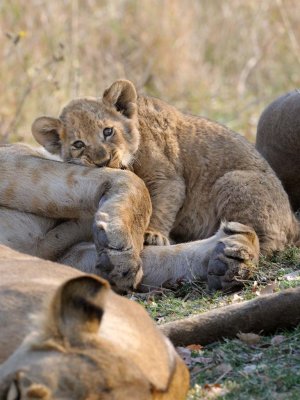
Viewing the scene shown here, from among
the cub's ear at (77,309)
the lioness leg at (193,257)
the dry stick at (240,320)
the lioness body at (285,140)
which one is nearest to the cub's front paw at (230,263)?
the lioness leg at (193,257)

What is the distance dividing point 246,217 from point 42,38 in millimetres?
5652

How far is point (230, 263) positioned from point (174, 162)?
1076 mm

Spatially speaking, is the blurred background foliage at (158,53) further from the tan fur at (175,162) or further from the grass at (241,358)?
the grass at (241,358)

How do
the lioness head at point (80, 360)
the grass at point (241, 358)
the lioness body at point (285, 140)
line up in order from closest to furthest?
the lioness head at point (80, 360) < the grass at point (241, 358) < the lioness body at point (285, 140)

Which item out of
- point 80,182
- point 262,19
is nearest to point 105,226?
point 80,182

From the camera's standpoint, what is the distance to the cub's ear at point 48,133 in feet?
18.6

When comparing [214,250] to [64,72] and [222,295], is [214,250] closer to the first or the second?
[222,295]

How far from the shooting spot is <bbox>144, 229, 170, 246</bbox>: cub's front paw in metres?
5.27

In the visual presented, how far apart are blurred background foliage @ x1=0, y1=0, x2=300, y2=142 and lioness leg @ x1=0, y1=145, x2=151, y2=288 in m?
4.08

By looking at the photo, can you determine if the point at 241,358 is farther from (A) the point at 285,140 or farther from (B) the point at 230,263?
(A) the point at 285,140

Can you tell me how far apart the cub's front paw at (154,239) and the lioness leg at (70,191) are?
17 cm

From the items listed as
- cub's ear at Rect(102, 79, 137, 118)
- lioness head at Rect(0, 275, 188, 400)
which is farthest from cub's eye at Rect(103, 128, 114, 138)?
lioness head at Rect(0, 275, 188, 400)

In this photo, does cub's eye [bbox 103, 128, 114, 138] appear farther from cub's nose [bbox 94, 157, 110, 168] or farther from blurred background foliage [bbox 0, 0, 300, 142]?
blurred background foliage [bbox 0, 0, 300, 142]

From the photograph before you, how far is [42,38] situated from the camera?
34.5 ft
